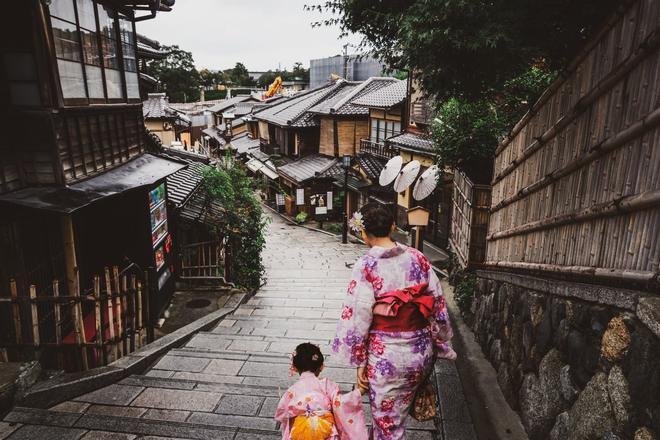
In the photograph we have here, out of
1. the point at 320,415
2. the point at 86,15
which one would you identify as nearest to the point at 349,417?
the point at 320,415

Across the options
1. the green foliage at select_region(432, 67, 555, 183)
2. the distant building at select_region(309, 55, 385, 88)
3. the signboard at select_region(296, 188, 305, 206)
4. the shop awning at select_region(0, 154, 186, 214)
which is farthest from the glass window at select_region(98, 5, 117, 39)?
the distant building at select_region(309, 55, 385, 88)

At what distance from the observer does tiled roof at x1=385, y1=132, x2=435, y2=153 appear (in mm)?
18453

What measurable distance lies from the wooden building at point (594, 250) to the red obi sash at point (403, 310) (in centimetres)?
128

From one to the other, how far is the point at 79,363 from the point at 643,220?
6.75m

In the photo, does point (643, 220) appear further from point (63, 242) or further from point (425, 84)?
point (63, 242)

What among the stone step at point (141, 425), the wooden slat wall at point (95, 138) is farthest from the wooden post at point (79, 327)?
the wooden slat wall at point (95, 138)

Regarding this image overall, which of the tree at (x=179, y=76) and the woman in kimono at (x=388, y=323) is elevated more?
the tree at (x=179, y=76)

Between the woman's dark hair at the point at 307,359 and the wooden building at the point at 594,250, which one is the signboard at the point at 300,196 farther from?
the woman's dark hair at the point at 307,359

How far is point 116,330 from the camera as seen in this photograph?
21.4 ft

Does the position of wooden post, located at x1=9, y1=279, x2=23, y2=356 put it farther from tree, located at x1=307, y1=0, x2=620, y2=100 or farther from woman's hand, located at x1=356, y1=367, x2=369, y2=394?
tree, located at x1=307, y1=0, x2=620, y2=100

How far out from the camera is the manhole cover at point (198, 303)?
1104 cm

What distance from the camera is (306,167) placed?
103 feet

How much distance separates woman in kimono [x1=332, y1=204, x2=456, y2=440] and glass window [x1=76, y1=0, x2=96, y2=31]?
7193mm

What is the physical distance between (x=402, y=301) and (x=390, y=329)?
266 millimetres
